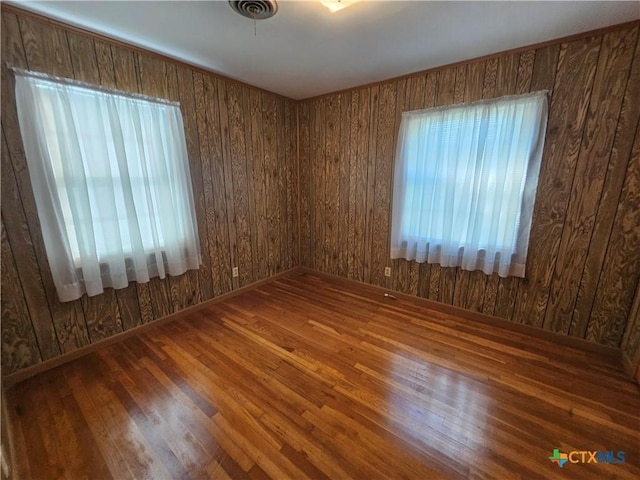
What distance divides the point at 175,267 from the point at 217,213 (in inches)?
28.2

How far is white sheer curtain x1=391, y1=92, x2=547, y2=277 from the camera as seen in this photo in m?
2.11

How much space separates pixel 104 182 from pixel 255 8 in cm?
160

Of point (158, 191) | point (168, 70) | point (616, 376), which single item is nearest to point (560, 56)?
point (616, 376)

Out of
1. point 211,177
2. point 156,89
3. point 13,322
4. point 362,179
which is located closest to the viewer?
point 13,322

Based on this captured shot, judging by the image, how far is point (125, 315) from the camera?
225 centimetres

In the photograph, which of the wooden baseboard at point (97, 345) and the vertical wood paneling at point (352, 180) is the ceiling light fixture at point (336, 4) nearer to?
the vertical wood paneling at point (352, 180)

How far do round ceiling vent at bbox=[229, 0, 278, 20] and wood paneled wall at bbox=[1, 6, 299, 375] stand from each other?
1086 mm

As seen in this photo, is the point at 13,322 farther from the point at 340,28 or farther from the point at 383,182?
the point at 383,182

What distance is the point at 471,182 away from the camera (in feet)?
7.74

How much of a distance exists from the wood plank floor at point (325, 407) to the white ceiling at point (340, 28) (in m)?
2.35

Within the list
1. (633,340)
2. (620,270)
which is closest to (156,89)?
(620,270)

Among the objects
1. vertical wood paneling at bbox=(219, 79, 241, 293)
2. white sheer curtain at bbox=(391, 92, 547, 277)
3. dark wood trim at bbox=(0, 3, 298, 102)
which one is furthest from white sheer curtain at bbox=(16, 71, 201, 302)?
white sheer curtain at bbox=(391, 92, 547, 277)

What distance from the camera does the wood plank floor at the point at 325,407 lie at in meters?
1.25

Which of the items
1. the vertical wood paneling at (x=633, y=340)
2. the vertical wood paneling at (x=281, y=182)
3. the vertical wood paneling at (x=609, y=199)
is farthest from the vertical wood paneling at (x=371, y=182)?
the vertical wood paneling at (x=633, y=340)
